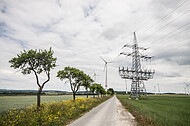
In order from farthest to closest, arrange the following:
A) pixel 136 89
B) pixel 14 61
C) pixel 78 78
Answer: pixel 136 89 → pixel 78 78 → pixel 14 61

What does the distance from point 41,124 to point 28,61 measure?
25.0ft

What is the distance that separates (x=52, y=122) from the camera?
911 centimetres

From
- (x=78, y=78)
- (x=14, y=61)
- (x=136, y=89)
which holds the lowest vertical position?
(x=136, y=89)

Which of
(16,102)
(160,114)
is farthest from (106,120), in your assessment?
(16,102)

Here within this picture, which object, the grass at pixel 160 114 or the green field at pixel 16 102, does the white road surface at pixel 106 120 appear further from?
the green field at pixel 16 102

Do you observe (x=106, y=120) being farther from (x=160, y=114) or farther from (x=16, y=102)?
(x=16, y=102)

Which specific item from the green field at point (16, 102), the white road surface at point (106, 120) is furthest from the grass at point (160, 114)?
the green field at point (16, 102)

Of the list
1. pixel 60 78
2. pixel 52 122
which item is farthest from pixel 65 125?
pixel 60 78

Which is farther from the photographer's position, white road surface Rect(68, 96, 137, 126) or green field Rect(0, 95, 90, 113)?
green field Rect(0, 95, 90, 113)

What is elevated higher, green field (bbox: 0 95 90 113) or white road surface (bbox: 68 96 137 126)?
white road surface (bbox: 68 96 137 126)


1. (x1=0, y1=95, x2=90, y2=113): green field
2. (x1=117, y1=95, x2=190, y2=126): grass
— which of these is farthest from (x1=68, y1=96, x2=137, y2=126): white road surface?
(x1=0, y1=95, x2=90, y2=113): green field

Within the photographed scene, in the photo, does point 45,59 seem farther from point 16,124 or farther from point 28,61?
point 16,124

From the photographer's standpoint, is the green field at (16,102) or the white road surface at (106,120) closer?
the white road surface at (106,120)

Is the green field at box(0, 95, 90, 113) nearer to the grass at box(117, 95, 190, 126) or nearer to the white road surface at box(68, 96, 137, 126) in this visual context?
the white road surface at box(68, 96, 137, 126)
